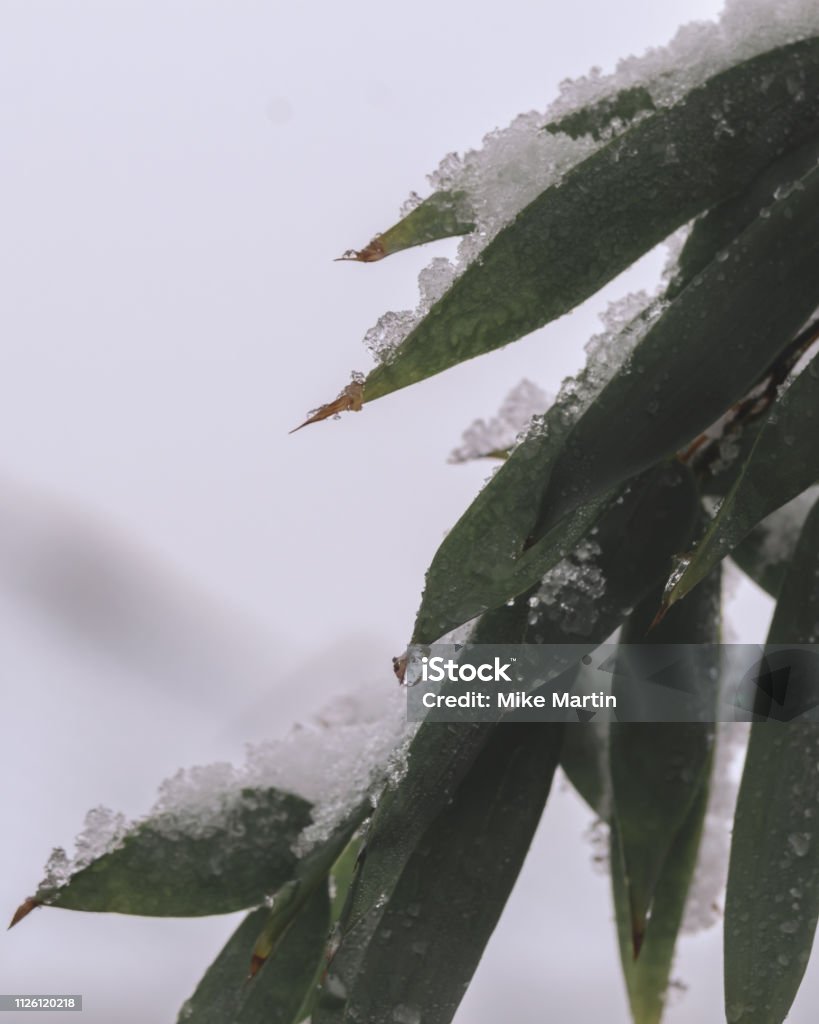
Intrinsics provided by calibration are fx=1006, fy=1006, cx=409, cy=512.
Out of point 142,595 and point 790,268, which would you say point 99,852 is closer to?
point 790,268

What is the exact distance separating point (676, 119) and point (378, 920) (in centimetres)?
31

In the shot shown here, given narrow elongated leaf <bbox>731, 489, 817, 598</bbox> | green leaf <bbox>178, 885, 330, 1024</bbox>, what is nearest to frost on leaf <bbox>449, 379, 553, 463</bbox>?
narrow elongated leaf <bbox>731, 489, 817, 598</bbox>

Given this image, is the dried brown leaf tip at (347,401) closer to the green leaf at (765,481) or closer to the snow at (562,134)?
the snow at (562,134)

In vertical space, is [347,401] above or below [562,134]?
below

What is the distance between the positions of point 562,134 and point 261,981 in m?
0.36

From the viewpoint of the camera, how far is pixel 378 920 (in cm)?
38

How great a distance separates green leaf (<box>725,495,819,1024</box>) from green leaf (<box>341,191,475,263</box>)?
0.64ft

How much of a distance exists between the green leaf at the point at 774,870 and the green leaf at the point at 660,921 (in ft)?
0.34

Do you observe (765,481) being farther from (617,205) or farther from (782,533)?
(782,533)

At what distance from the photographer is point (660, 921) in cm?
50

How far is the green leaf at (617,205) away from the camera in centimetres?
33

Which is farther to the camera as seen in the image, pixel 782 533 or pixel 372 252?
pixel 782 533

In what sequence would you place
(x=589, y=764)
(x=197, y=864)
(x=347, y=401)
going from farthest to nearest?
(x=589, y=764) → (x=197, y=864) → (x=347, y=401)

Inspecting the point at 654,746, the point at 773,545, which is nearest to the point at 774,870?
the point at 654,746
